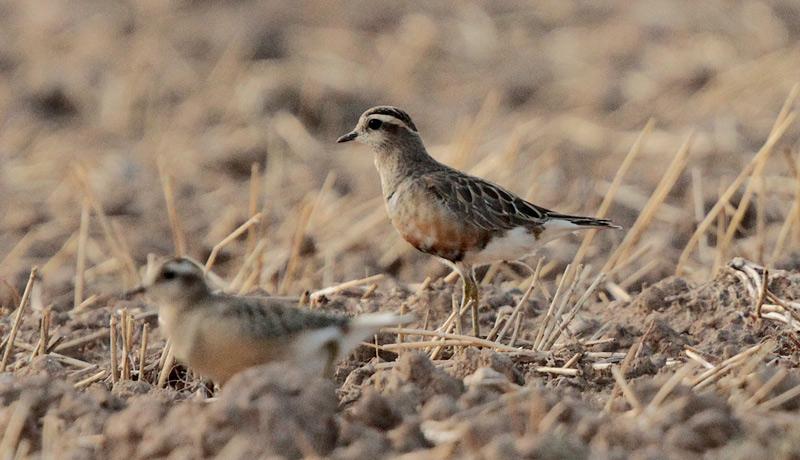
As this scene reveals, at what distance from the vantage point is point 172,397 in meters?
5.30

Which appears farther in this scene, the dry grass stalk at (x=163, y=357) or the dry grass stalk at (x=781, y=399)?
the dry grass stalk at (x=163, y=357)

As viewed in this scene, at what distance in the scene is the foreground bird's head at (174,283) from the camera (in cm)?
508

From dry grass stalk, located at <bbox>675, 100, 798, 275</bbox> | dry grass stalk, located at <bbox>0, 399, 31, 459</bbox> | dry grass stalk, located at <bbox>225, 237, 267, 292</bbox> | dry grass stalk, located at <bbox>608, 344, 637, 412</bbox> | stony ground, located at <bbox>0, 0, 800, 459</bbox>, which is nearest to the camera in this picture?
stony ground, located at <bbox>0, 0, 800, 459</bbox>

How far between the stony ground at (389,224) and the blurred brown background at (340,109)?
0.15 feet

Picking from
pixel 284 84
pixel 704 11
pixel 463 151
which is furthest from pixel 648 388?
pixel 704 11

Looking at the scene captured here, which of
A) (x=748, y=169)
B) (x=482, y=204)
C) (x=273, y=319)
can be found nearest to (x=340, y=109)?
(x=748, y=169)

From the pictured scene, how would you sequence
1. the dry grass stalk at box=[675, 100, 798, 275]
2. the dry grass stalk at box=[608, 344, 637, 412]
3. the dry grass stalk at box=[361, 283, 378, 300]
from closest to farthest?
1. the dry grass stalk at box=[608, 344, 637, 412]
2. the dry grass stalk at box=[361, 283, 378, 300]
3. the dry grass stalk at box=[675, 100, 798, 275]

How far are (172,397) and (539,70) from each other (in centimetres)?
1138

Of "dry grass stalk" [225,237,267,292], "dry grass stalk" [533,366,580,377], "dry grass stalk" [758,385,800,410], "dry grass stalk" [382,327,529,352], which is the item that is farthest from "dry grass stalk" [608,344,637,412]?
"dry grass stalk" [225,237,267,292]

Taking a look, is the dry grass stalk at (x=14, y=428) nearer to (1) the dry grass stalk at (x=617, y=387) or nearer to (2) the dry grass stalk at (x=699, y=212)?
(1) the dry grass stalk at (x=617, y=387)

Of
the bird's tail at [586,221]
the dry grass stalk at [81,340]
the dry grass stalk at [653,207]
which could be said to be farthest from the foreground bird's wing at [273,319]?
the dry grass stalk at [653,207]

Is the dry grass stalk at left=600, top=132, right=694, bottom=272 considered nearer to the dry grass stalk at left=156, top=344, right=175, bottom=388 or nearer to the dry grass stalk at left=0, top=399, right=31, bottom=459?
the dry grass stalk at left=156, top=344, right=175, bottom=388

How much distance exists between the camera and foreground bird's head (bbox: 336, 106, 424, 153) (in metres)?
7.18

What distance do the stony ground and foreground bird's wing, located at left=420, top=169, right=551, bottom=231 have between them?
0.50 metres
